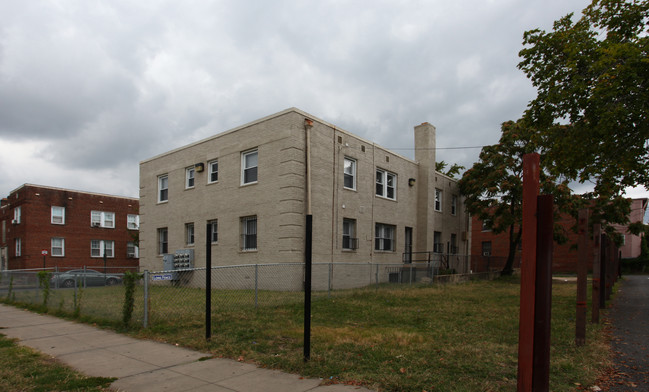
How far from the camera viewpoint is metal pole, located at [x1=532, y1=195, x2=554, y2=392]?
4.28 meters

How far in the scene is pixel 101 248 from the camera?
123 ft

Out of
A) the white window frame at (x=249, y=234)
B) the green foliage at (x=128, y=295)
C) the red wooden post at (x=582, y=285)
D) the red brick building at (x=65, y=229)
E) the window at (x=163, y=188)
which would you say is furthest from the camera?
the red brick building at (x=65, y=229)

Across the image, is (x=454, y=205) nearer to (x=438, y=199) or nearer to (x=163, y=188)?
(x=438, y=199)

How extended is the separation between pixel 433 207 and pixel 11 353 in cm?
2125

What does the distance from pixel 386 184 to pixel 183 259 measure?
10543 mm

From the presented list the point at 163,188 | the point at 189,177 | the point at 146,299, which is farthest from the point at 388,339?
the point at 163,188

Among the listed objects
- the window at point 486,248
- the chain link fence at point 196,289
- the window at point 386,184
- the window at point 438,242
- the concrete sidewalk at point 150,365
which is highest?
the window at point 386,184

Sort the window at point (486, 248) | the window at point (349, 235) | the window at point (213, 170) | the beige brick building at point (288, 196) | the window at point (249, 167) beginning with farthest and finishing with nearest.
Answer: the window at point (486, 248) → the window at point (213, 170) → the window at point (349, 235) → the window at point (249, 167) → the beige brick building at point (288, 196)

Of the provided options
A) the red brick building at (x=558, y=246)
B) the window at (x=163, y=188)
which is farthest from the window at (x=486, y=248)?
the window at (x=163, y=188)

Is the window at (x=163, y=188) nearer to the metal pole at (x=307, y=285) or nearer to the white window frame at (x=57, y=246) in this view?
the white window frame at (x=57, y=246)

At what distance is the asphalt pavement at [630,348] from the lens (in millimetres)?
5360

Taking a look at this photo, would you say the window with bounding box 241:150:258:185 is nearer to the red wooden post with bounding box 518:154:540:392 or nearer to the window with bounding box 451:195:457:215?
the window with bounding box 451:195:457:215

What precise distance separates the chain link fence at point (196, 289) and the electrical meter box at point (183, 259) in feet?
1.49

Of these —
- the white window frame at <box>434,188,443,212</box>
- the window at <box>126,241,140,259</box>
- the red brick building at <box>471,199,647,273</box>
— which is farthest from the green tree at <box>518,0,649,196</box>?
the window at <box>126,241,140,259</box>
